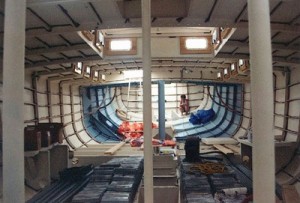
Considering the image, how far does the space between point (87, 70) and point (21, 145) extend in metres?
6.23

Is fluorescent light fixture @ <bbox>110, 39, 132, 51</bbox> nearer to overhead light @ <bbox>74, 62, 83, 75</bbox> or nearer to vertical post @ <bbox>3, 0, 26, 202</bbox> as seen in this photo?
overhead light @ <bbox>74, 62, 83, 75</bbox>

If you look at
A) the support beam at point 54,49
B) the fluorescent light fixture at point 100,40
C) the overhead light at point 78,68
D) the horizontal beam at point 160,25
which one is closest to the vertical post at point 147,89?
the horizontal beam at point 160,25

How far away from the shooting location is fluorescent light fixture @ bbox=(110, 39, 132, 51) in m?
6.36

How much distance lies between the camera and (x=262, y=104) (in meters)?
1.60

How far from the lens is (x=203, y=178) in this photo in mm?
3992

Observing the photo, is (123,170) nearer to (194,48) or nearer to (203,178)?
(203,178)

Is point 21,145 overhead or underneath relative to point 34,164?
overhead

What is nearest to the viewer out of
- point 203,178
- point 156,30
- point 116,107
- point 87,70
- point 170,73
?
point 203,178

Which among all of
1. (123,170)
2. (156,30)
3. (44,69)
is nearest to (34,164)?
(123,170)

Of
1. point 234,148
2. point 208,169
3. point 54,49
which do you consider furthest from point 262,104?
point 234,148

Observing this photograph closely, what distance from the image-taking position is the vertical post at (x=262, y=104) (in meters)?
1.58

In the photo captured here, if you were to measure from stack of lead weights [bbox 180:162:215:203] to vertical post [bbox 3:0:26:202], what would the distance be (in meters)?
1.94

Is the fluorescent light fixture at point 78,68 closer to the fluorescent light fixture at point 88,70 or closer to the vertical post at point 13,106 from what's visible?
the fluorescent light fixture at point 88,70

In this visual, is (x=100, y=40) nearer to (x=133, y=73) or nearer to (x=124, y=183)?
(x=124, y=183)
